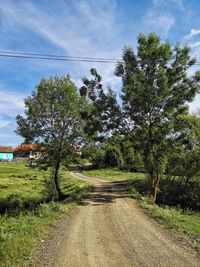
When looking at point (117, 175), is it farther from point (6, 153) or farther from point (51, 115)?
point (6, 153)

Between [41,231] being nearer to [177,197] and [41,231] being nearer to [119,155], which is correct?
[177,197]

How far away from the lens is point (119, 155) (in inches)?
3310

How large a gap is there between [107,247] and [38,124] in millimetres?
20484

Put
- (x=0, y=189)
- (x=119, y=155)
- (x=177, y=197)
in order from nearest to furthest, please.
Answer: (x=177, y=197) → (x=0, y=189) → (x=119, y=155)

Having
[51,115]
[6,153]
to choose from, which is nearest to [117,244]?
[51,115]

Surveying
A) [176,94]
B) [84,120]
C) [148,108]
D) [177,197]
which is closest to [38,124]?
[84,120]

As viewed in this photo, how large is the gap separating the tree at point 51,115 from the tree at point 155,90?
19.3 ft

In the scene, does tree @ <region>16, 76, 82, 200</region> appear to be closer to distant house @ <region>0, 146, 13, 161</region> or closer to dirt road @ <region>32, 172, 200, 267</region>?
dirt road @ <region>32, 172, 200, 267</region>

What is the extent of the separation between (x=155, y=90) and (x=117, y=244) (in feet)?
49.9

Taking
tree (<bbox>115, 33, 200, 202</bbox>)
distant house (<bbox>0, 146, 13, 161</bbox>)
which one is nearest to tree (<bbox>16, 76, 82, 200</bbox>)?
tree (<bbox>115, 33, 200, 202</bbox>)

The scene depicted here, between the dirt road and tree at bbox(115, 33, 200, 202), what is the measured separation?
9.69 metres

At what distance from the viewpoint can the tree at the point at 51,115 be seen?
1201 inches

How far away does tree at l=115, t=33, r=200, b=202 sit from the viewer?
986 inches

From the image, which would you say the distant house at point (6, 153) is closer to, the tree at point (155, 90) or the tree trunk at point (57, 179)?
the tree trunk at point (57, 179)
